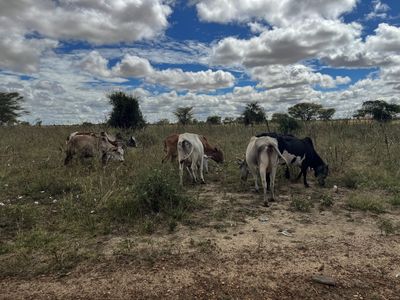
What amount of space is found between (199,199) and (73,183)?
308 centimetres

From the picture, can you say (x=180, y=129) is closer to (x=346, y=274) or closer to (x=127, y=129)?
(x=127, y=129)

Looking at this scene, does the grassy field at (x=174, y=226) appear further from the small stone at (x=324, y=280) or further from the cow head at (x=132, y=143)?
the cow head at (x=132, y=143)

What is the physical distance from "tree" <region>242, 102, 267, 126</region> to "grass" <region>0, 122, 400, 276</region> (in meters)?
13.0

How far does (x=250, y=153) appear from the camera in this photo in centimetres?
802

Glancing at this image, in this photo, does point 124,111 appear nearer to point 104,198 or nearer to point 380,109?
point 104,198

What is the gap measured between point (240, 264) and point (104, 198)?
10.6 feet

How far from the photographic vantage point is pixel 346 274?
166 inches

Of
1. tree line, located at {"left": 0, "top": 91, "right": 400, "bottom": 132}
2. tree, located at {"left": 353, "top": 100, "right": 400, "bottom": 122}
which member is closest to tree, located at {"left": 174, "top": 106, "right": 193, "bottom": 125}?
tree line, located at {"left": 0, "top": 91, "right": 400, "bottom": 132}

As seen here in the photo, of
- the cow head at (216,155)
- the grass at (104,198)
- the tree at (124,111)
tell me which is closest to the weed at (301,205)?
the grass at (104,198)

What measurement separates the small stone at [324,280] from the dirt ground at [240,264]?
0.05m

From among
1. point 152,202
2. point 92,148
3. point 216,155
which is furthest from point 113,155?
point 152,202

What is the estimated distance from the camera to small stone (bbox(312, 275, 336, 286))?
3.96 metres

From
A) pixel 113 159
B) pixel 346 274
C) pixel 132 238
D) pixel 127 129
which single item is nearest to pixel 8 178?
pixel 113 159

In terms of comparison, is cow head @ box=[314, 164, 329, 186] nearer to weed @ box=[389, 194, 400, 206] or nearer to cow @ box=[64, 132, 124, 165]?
weed @ box=[389, 194, 400, 206]
